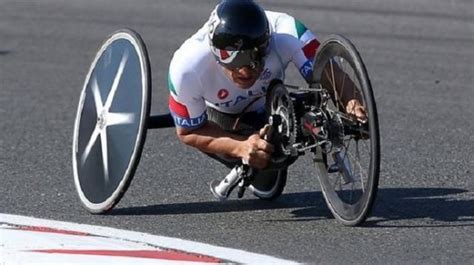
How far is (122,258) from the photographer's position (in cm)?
711

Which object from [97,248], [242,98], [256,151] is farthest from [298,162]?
[97,248]

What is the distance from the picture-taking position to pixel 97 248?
736 centimetres

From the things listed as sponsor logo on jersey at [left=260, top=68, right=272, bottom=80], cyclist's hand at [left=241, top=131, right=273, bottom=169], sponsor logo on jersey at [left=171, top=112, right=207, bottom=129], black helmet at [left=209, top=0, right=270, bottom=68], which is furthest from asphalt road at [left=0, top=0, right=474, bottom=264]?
black helmet at [left=209, top=0, right=270, bottom=68]

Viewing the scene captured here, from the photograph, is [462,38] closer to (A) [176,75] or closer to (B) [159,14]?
(B) [159,14]

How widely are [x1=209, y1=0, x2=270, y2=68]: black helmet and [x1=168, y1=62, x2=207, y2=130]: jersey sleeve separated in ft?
0.81

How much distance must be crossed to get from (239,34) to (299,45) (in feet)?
1.57

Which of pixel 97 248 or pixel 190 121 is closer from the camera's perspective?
pixel 97 248

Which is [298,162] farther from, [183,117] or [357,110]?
[357,110]

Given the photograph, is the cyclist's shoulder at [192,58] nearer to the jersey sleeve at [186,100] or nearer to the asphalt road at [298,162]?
the jersey sleeve at [186,100]

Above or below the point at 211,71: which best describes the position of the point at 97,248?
below

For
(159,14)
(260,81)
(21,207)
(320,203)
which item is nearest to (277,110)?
(260,81)

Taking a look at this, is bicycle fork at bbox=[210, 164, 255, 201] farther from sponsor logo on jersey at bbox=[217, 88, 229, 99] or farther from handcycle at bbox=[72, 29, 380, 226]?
sponsor logo on jersey at bbox=[217, 88, 229, 99]

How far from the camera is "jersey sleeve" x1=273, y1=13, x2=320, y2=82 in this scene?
8.16 meters

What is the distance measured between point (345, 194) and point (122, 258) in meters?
1.51
